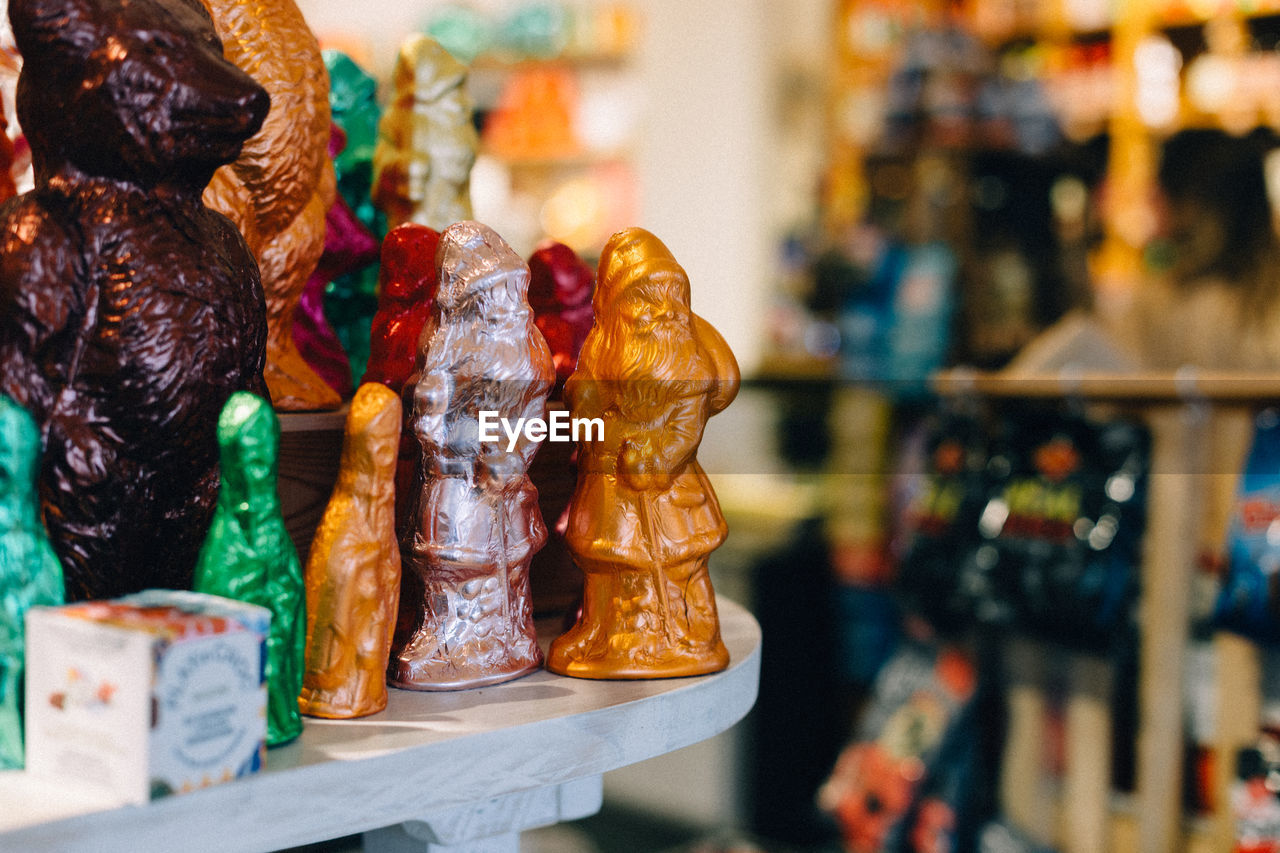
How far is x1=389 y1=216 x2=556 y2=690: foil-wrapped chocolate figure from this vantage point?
90cm

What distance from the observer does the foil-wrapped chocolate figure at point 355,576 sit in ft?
2.78

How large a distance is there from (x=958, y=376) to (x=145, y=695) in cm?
179

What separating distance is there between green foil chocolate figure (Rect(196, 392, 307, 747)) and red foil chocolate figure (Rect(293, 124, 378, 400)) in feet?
1.27

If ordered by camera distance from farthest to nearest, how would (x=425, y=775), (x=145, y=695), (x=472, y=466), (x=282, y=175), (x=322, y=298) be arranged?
(x=322, y=298) < (x=282, y=175) < (x=472, y=466) < (x=425, y=775) < (x=145, y=695)

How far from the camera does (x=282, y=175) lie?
3.50ft

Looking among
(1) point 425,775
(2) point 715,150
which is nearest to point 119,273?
(1) point 425,775

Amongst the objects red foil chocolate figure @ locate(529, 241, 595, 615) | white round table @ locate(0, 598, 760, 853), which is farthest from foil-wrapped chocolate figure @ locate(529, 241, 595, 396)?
white round table @ locate(0, 598, 760, 853)

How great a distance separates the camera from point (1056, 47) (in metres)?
3.46

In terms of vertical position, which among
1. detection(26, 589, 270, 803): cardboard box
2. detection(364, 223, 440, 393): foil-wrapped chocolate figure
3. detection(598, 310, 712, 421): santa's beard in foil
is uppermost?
detection(364, 223, 440, 393): foil-wrapped chocolate figure

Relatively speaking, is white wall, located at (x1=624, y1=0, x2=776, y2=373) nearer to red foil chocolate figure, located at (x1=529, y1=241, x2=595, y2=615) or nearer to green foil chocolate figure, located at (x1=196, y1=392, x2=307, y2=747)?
red foil chocolate figure, located at (x1=529, y1=241, x2=595, y2=615)

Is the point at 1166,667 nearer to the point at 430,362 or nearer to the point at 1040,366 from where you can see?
the point at 1040,366

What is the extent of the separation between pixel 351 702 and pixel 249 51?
1.94 feet

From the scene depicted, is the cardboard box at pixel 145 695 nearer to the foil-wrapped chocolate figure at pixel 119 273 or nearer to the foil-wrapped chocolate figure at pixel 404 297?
the foil-wrapped chocolate figure at pixel 119 273

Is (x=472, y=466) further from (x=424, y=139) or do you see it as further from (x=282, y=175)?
(x=424, y=139)
